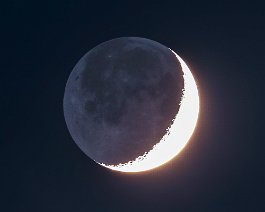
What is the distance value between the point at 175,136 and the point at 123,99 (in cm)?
228

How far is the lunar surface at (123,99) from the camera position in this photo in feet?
40.6

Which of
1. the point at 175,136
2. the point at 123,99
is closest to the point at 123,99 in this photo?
the point at 123,99

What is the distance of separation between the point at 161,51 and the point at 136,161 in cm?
371

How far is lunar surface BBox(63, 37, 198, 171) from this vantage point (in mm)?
12375

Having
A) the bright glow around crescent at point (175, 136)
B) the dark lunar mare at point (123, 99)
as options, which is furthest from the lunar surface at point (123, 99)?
the bright glow around crescent at point (175, 136)

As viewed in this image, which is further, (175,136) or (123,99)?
(175,136)

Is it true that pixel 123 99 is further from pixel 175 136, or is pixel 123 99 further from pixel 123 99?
pixel 175 136

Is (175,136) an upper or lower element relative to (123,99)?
lower

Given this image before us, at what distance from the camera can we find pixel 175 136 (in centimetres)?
1337

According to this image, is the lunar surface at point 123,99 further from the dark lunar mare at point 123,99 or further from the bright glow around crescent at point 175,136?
the bright glow around crescent at point 175,136

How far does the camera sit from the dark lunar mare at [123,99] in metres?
12.4

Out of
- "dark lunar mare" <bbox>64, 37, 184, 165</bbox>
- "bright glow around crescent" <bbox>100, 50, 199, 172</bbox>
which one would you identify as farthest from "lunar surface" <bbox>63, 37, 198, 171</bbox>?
"bright glow around crescent" <bbox>100, 50, 199, 172</bbox>

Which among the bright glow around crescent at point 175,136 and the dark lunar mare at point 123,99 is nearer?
the dark lunar mare at point 123,99

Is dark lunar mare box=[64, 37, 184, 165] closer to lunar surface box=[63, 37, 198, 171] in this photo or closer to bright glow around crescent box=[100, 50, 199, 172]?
lunar surface box=[63, 37, 198, 171]
